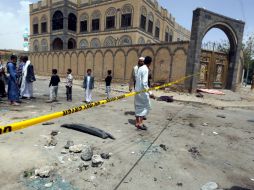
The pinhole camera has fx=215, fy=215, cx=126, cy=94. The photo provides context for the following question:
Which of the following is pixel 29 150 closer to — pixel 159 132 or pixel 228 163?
pixel 159 132

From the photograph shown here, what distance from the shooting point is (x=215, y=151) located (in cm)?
451

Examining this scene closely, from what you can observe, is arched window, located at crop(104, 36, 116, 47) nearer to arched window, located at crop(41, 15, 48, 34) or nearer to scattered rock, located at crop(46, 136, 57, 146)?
arched window, located at crop(41, 15, 48, 34)

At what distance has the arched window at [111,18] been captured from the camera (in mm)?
31042

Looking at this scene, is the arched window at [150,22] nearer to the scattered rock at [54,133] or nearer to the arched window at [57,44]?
Result: the arched window at [57,44]

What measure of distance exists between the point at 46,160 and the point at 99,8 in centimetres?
3229

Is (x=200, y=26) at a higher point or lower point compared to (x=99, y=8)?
lower

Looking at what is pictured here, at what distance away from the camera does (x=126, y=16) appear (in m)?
29.8

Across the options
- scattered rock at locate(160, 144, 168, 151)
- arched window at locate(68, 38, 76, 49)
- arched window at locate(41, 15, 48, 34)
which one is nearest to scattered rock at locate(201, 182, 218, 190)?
scattered rock at locate(160, 144, 168, 151)

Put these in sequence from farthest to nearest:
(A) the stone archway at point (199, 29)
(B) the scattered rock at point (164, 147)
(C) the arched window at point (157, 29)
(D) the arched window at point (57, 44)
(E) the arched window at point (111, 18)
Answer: (D) the arched window at point (57, 44)
(C) the arched window at point (157, 29)
(E) the arched window at point (111, 18)
(A) the stone archway at point (199, 29)
(B) the scattered rock at point (164, 147)

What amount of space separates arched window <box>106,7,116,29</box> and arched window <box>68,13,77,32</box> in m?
6.90

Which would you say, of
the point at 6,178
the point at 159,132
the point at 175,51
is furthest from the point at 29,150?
the point at 175,51

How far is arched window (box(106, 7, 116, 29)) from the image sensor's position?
102 ft

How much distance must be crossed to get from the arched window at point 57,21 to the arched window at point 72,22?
4.10 ft

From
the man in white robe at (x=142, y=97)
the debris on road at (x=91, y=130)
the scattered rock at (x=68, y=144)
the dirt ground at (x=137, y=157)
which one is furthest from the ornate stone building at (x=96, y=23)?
the scattered rock at (x=68, y=144)
